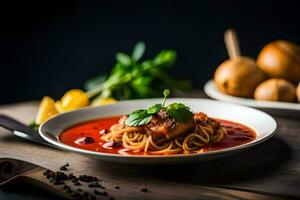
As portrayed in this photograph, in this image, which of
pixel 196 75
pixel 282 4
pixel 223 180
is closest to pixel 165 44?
pixel 196 75

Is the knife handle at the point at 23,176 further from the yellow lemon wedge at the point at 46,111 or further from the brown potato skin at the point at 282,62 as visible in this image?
the brown potato skin at the point at 282,62

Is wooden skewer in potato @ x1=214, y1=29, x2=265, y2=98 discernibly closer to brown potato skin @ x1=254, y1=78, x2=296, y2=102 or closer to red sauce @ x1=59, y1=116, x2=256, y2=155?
brown potato skin @ x1=254, y1=78, x2=296, y2=102

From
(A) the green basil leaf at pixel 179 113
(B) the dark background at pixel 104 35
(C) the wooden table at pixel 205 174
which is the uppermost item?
(B) the dark background at pixel 104 35

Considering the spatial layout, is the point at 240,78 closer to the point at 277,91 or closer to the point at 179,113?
the point at 277,91

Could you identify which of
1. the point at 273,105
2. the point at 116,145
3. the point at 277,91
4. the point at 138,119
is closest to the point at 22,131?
the point at 116,145

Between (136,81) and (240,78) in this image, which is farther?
(136,81)

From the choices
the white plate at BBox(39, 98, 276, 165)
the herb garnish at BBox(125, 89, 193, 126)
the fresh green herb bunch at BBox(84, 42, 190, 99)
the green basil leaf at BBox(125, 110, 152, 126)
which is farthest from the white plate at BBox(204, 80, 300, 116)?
the green basil leaf at BBox(125, 110, 152, 126)

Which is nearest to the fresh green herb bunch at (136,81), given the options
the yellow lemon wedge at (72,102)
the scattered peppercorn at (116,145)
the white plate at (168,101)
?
the yellow lemon wedge at (72,102)
